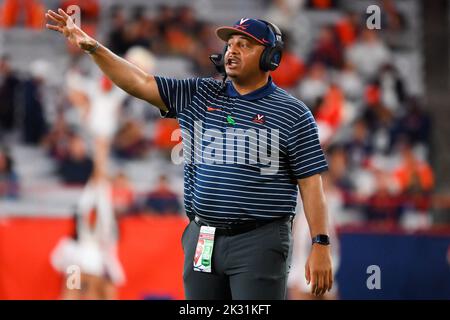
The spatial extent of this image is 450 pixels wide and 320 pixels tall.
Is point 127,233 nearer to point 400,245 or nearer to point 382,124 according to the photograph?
point 400,245

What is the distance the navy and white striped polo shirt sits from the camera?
4855 millimetres

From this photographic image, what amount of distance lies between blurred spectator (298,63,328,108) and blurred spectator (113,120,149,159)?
2256 millimetres

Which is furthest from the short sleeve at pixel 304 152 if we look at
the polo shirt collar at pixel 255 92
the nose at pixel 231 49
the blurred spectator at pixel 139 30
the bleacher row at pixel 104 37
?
the blurred spectator at pixel 139 30

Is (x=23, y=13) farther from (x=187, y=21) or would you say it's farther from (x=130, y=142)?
(x=130, y=142)

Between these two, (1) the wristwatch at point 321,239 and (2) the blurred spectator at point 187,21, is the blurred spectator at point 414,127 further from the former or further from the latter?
(1) the wristwatch at point 321,239

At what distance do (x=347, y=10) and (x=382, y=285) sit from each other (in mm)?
6252

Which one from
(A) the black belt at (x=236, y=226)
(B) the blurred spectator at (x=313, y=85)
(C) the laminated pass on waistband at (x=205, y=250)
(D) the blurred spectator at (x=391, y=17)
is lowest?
(C) the laminated pass on waistband at (x=205, y=250)

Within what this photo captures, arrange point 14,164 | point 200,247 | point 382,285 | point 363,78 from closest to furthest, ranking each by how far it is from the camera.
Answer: point 200,247 → point 382,285 → point 14,164 → point 363,78

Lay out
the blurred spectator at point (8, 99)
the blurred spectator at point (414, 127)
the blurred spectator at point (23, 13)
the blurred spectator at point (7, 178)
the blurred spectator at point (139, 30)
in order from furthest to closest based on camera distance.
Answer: the blurred spectator at point (23, 13) < the blurred spectator at point (139, 30) < the blurred spectator at point (414, 127) < the blurred spectator at point (8, 99) < the blurred spectator at point (7, 178)

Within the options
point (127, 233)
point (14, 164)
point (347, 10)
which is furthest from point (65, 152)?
point (347, 10)

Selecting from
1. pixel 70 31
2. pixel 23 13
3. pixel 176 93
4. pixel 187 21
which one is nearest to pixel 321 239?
pixel 176 93

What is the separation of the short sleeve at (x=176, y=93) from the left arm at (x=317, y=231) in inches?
28.4

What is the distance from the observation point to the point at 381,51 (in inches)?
559

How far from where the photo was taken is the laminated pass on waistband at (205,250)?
4859 mm
